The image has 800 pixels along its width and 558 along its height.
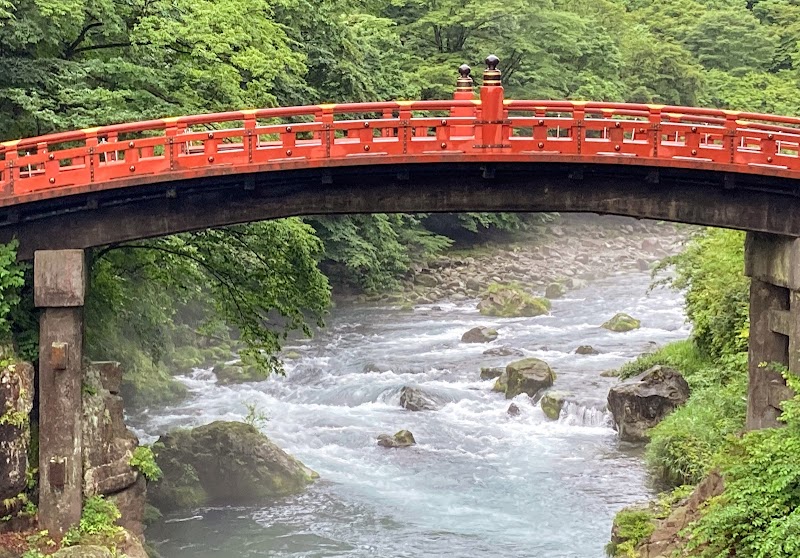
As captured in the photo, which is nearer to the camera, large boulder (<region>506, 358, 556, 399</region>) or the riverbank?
large boulder (<region>506, 358, 556, 399</region>)

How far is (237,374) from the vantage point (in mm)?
40906

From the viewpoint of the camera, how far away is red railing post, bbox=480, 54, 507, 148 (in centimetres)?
2253

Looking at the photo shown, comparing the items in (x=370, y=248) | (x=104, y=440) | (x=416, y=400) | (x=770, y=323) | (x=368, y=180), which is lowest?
(x=416, y=400)

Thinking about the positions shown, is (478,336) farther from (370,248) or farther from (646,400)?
(646,400)

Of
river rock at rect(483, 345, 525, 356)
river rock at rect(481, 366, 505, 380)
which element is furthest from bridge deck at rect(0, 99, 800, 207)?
river rock at rect(483, 345, 525, 356)

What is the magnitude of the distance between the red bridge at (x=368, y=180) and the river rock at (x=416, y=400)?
13.8m

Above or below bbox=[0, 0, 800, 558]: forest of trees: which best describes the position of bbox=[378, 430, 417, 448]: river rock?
below

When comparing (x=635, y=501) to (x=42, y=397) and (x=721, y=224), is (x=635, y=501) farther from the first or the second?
(x=42, y=397)

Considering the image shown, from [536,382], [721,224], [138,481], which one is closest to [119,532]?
[138,481]

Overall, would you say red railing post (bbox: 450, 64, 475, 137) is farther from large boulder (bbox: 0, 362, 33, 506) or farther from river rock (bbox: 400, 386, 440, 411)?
river rock (bbox: 400, 386, 440, 411)

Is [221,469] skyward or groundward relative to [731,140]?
groundward

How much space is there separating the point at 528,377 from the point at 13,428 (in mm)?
19035

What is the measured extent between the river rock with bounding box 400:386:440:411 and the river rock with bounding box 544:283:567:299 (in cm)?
1796

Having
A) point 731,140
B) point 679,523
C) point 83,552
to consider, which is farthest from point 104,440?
point 731,140
